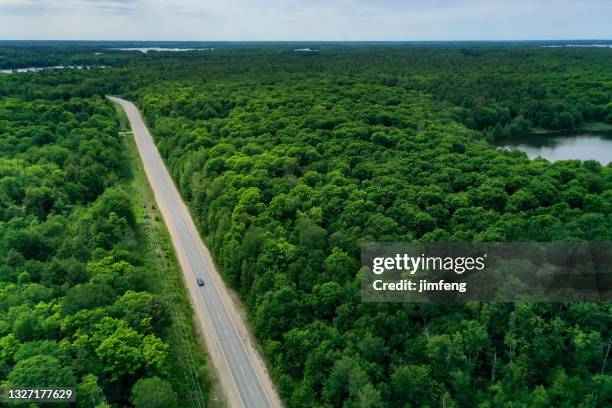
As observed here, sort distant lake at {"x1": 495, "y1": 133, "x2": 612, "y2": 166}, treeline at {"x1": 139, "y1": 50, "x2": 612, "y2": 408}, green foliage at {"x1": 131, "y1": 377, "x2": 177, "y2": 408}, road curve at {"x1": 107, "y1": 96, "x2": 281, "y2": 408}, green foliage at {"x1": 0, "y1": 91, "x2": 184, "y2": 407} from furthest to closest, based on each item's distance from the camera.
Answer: distant lake at {"x1": 495, "y1": 133, "x2": 612, "y2": 166} → road curve at {"x1": 107, "y1": 96, "x2": 281, "y2": 408} → green foliage at {"x1": 0, "y1": 91, "x2": 184, "y2": 407} → treeline at {"x1": 139, "y1": 50, "x2": 612, "y2": 408} → green foliage at {"x1": 131, "y1": 377, "x2": 177, "y2": 408}

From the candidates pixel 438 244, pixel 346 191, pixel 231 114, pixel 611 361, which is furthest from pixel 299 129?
pixel 611 361

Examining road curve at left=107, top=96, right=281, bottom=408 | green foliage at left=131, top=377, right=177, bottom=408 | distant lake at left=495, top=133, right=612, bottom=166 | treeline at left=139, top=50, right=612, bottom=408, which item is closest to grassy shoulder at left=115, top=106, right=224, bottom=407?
road curve at left=107, top=96, right=281, bottom=408

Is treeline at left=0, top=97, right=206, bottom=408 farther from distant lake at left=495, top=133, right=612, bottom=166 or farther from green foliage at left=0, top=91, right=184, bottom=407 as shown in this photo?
distant lake at left=495, top=133, right=612, bottom=166

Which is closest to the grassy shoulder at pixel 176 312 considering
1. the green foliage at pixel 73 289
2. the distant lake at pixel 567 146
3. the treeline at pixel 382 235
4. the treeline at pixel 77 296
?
the treeline at pixel 77 296

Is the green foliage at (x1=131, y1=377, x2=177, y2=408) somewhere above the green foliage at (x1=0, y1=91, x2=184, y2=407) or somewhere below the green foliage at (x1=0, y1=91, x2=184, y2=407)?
below

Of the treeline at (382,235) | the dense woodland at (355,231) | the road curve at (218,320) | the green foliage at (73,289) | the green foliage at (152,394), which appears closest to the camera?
the green foliage at (152,394)

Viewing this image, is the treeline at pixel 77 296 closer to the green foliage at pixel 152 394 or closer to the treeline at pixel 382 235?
the green foliage at pixel 152 394
